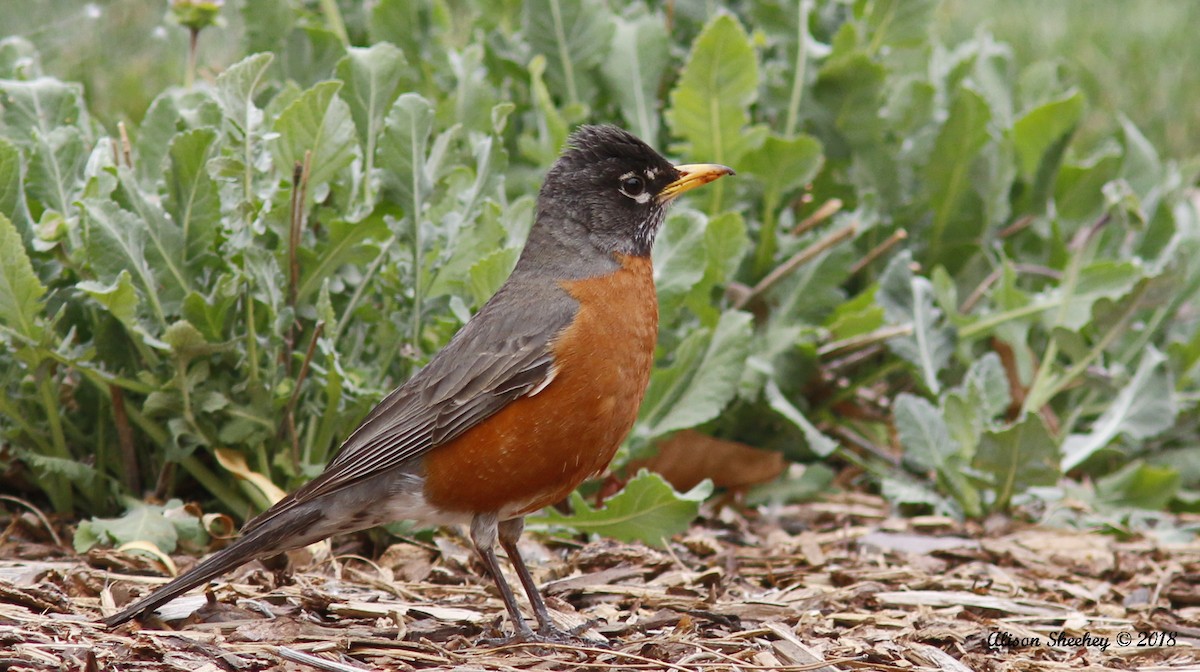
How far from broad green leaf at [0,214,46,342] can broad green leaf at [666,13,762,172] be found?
2.49m

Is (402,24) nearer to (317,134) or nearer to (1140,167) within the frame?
(317,134)

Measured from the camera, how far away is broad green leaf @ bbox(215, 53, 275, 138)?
4.08 m

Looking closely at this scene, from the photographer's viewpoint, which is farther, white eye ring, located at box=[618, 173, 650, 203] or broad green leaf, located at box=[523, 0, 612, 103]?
broad green leaf, located at box=[523, 0, 612, 103]

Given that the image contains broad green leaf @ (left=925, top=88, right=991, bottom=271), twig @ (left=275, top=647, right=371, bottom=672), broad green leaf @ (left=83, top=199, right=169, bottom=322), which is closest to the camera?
twig @ (left=275, top=647, right=371, bottom=672)

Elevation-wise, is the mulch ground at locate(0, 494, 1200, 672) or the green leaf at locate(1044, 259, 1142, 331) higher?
the green leaf at locate(1044, 259, 1142, 331)

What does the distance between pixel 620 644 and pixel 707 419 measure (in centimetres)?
123

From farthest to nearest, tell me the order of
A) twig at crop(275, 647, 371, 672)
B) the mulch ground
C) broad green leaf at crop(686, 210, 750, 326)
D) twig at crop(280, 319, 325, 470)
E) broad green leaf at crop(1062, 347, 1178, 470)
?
broad green leaf at crop(1062, 347, 1178, 470) < broad green leaf at crop(686, 210, 750, 326) < twig at crop(280, 319, 325, 470) < the mulch ground < twig at crop(275, 647, 371, 672)

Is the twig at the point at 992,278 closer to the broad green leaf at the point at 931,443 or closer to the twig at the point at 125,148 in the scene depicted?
the broad green leaf at the point at 931,443

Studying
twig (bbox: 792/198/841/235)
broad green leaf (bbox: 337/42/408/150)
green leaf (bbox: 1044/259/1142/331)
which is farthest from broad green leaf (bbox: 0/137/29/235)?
green leaf (bbox: 1044/259/1142/331)

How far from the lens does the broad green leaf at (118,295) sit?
150 inches

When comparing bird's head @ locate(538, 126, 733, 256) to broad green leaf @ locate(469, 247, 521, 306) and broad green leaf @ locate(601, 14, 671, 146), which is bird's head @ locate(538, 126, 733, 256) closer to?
broad green leaf @ locate(469, 247, 521, 306)

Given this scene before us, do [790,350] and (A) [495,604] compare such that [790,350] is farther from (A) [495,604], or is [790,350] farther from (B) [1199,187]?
(B) [1199,187]

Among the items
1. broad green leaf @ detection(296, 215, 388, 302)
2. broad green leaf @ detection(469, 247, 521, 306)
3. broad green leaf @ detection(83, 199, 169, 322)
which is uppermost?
broad green leaf @ detection(83, 199, 169, 322)

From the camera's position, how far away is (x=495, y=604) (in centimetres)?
407
